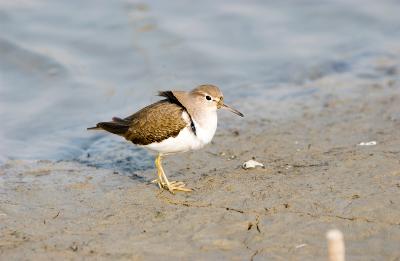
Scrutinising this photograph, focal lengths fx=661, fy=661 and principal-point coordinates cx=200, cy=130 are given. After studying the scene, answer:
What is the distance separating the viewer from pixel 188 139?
7.10 m

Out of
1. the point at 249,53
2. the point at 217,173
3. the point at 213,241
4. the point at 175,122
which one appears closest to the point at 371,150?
the point at 217,173

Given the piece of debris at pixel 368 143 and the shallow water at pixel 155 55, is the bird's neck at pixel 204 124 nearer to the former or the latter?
the piece of debris at pixel 368 143

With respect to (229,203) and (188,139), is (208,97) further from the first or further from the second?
(229,203)

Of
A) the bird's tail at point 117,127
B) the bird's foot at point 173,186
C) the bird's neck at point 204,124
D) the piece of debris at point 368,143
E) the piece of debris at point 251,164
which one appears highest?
the bird's neck at point 204,124

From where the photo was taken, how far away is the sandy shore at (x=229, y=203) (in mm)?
5738

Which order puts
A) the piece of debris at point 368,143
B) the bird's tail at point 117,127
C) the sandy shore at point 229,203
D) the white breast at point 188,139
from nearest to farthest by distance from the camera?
1. the sandy shore at point 229,203
2. the white breast at point 188,139
3. the bird's tail at point 117,127
4. the piece of debris at point 368,143

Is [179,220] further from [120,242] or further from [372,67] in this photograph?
[372,67]

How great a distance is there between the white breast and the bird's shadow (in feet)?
2.68

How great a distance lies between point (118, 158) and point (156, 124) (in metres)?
1.84

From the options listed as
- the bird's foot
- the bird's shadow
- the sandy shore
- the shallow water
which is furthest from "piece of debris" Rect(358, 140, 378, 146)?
the bird's shadow

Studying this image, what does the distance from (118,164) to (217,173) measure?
1.52 m

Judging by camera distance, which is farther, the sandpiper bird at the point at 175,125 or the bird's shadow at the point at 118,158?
the bird's shadow at the point at 118,158

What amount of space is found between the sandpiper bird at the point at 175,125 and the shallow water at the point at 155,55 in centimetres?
197

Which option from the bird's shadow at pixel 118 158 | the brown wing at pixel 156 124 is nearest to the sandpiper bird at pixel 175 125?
the brown wing at pixel 156 124
